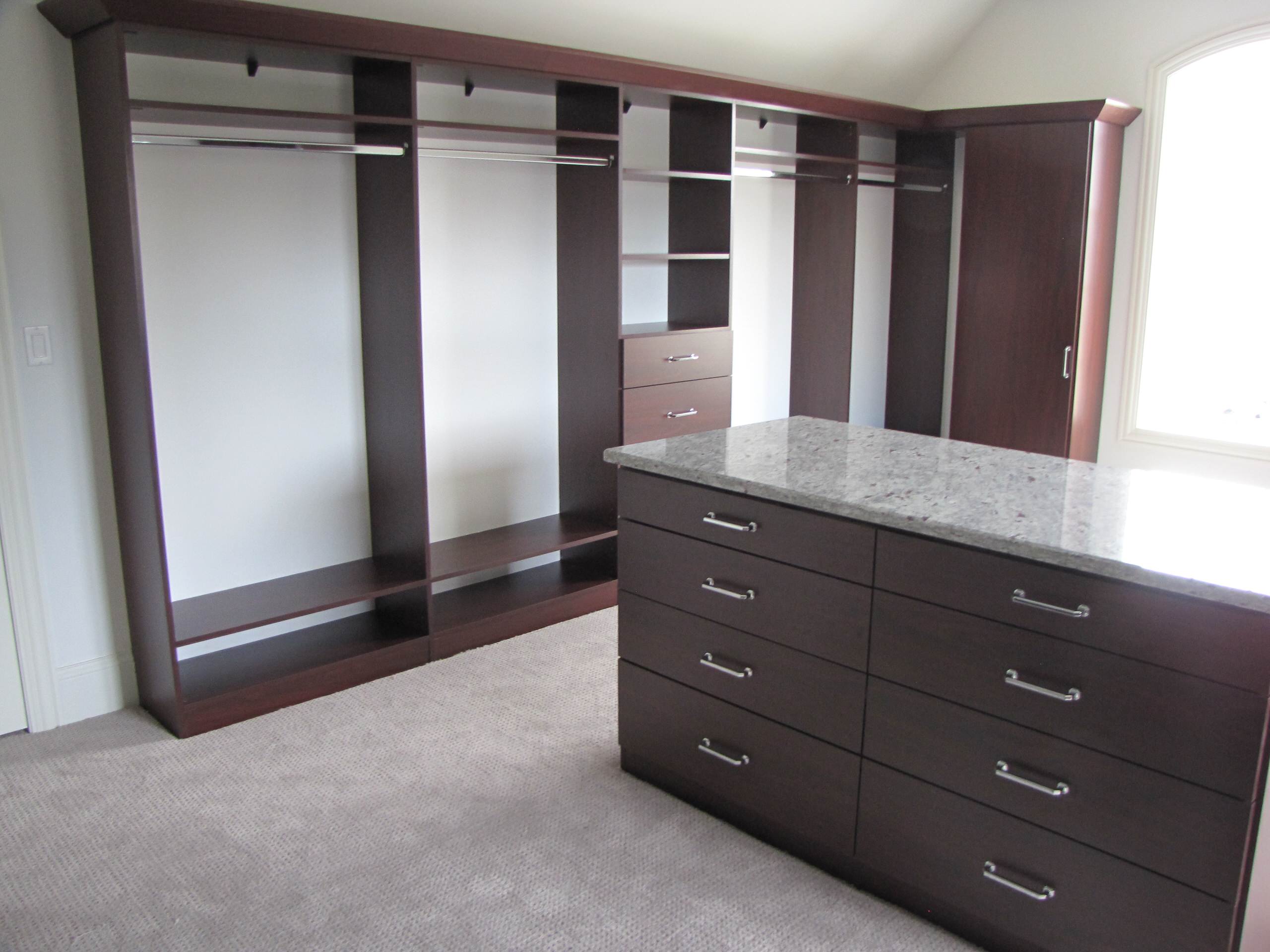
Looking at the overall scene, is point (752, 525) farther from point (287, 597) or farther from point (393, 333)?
point (287, 597)

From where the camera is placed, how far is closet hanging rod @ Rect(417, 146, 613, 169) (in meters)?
3.24

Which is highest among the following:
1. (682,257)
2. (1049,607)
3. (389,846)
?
(682,257)

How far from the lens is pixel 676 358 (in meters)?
3.86

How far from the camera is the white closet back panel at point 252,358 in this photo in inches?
120

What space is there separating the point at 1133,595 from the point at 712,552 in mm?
934

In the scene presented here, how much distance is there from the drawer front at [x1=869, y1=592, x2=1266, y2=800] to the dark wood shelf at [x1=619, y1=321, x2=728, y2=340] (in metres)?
1.91

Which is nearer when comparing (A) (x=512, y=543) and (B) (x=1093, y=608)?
(B) (x=1093, y=608)

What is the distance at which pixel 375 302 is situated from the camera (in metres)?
3.32

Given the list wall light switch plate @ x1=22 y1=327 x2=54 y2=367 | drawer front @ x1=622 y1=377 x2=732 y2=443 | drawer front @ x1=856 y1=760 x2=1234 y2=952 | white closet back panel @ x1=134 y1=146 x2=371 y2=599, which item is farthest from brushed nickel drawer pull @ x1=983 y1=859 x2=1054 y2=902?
wall light switch plate @ x1=22 y1=327 x2=54 y2=367

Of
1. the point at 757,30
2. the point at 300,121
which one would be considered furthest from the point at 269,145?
the point at 757,30

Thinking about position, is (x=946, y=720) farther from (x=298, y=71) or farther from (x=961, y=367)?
(x=961, y=367)

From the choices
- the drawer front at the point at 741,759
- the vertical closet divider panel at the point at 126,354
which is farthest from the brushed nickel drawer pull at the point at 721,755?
the vertical closet divider panel at the point at 126,354

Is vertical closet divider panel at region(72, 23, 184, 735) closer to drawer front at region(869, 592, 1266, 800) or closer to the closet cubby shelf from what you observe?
the closet cubby shelf

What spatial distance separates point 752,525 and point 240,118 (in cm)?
189
